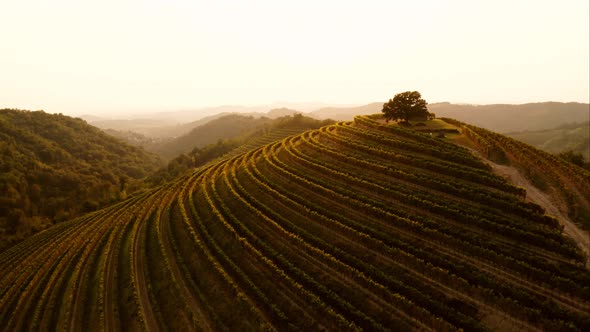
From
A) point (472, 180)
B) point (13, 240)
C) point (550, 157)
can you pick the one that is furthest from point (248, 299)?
point (13, 240)

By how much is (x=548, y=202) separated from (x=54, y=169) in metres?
136

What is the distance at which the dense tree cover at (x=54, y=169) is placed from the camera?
261 feet

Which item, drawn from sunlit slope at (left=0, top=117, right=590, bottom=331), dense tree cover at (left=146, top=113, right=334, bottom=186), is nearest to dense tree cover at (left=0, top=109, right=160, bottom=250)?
dense tree cover at (left=146, top=113, right=334, bottom=186)

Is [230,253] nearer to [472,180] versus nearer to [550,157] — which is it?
[472,180]

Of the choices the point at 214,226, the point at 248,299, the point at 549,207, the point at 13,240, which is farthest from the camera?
the point at 13,240

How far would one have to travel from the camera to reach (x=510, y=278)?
1152 inches

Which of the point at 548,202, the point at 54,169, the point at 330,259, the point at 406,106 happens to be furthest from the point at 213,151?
the point at 548,202

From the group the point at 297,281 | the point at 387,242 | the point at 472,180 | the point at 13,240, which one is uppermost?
the point at 472,180

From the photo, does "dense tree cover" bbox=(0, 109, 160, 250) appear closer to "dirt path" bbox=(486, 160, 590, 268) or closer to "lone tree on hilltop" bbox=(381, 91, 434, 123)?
"lone tree on hilltop" bbox=(381, 91, 434, 123)

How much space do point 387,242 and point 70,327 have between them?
1480 inches

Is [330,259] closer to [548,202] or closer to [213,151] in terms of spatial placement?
[548,202]

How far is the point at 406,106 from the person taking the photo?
6456cm

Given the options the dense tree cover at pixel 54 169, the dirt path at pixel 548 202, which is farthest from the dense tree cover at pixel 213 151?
the dirt path at pixel 548 202

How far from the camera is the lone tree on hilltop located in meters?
64.6
